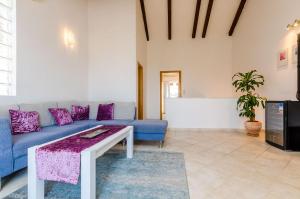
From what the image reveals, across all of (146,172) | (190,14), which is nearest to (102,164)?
(146,172)

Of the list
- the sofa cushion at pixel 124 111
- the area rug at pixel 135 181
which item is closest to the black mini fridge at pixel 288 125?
the area rug at pixel 135 181

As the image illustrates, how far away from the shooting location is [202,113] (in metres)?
5.03

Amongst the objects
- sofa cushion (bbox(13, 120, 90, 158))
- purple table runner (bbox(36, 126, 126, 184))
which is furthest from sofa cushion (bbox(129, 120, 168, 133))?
purple table runner (bbox(36, 126, 126, 184))

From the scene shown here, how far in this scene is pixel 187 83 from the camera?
7.14 meters

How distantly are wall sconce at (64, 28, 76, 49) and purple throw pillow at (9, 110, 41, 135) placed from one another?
205 cm

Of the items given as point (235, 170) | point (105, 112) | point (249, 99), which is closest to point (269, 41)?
point (249, 99)

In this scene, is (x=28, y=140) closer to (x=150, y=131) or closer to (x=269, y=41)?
(x=150, y=131)

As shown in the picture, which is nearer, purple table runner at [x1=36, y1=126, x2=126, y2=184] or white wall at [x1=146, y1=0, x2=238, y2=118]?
purple table runner at [x1=36, y1=126, x2=126, y2=184]

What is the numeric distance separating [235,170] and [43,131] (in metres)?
2.64

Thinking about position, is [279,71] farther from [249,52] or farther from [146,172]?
[146,172]

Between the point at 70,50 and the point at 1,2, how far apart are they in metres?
1.59

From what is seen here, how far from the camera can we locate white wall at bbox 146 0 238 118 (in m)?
6.77

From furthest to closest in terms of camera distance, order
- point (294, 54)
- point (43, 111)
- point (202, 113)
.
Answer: point (202, 113), point (294, 54), point (43, 111)

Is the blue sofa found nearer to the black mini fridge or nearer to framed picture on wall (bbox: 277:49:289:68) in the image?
the black mini fridge
